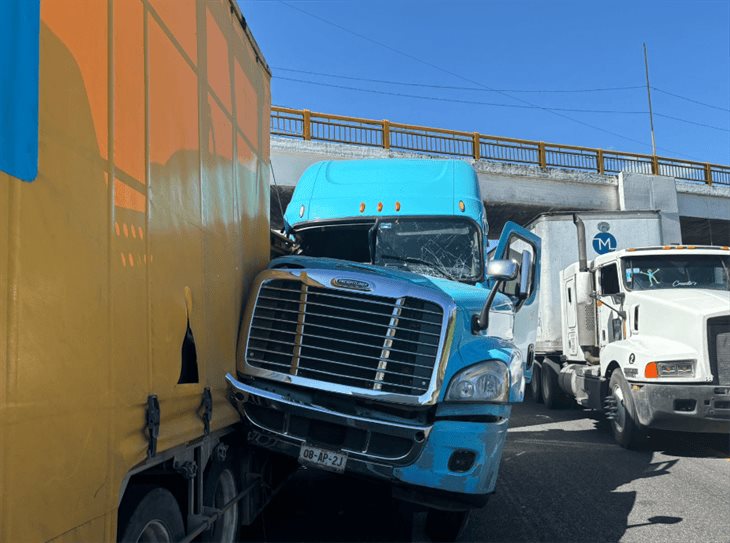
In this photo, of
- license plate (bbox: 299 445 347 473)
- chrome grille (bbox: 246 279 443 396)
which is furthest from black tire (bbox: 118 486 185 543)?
chrome grille (bbox: 246 279 443 396)

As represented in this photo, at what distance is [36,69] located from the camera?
1959mm

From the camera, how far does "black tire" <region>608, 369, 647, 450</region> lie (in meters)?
8.54

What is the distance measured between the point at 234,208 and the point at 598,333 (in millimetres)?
8172

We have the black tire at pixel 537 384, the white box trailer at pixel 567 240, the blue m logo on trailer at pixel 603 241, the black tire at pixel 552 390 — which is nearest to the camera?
the blue m logo on trailer at pixel 603 241

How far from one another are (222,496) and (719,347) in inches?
265

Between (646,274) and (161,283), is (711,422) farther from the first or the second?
(161,283)

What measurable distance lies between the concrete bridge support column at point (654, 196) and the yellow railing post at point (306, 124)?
1070cm

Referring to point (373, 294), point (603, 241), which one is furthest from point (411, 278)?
point (603, 241)

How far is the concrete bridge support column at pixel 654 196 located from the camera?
69.1 feet

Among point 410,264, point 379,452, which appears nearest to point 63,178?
point 379,452

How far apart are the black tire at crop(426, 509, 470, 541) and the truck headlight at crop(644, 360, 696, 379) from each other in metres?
4.67

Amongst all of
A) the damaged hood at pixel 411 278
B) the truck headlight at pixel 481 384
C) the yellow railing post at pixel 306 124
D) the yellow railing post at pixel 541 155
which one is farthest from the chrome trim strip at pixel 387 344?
the yellow railing post at pixel 541 155

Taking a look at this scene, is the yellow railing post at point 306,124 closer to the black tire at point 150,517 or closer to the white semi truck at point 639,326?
the white semi truck at point 639,326

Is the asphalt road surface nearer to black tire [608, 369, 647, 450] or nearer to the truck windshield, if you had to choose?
black tire [608, 369, 647, 450]
